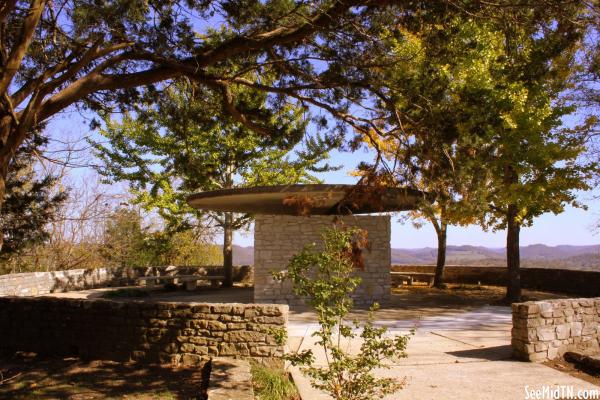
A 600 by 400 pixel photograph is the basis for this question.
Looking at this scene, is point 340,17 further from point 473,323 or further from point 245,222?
point 245,222

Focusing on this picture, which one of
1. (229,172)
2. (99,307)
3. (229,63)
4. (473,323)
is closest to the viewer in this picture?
(99,307)

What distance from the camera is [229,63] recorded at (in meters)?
7.82

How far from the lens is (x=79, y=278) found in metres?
16.0

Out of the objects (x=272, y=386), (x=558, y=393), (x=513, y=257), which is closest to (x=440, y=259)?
(x=513, y=257)

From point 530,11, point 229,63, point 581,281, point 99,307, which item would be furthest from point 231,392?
point 581,281

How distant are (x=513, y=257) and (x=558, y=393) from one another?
8.83 metres

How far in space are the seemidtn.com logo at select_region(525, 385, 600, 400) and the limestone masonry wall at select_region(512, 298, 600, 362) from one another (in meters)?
1.25

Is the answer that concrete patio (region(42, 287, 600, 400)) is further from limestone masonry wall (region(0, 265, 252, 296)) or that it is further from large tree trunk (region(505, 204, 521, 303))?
limestone masonry wall (region(0, 265, 252, 296))

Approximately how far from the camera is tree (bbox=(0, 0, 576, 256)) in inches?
213

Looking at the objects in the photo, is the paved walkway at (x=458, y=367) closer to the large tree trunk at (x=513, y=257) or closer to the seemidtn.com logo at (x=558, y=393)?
the seemidtn.com logo at (x=558, y=393)

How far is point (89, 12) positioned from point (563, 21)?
5.74 meters

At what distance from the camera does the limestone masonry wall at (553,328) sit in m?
6.42

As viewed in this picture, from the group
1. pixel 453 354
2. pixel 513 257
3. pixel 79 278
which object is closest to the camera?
pixel 453 354

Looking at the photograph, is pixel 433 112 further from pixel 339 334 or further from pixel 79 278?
pixel 79 278
